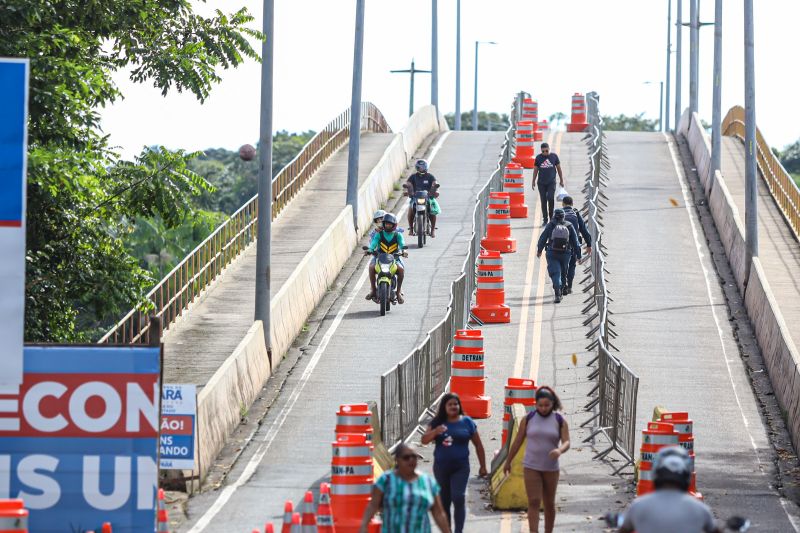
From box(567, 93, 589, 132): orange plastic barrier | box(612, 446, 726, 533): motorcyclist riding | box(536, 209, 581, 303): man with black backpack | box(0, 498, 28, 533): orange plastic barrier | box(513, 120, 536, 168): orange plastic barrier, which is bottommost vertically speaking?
box(0, 498, 28, 533): orange plastic barrier

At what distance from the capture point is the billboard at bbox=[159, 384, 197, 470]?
1775cm

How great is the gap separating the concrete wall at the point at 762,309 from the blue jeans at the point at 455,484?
846 centimetres

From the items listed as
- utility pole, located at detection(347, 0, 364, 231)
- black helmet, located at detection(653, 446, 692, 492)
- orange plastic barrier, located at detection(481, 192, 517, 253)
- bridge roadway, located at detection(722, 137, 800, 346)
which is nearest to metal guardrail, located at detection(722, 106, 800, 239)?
bridge roadway, located at detection(722, 137, 800, 346)

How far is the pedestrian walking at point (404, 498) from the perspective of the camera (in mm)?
11820

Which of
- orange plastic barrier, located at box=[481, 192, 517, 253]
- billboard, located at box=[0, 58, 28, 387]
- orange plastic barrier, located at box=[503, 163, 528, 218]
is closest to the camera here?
billboard, located at box=[0, 58, 28, 387]

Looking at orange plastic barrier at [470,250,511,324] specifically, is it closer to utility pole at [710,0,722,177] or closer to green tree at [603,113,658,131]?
utility pole at [710,0,722,177]

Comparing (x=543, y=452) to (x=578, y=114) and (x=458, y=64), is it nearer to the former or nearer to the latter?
(x=578, y=114)

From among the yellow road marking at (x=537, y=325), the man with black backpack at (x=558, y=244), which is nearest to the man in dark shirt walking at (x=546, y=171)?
the yellow road marking at (x=537, y=325)

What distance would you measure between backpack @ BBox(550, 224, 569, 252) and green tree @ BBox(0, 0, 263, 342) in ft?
22.6

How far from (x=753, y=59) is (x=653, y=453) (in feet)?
61.4

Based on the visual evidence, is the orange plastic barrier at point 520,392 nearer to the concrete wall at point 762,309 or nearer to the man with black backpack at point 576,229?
the concrete wall at point 762,309

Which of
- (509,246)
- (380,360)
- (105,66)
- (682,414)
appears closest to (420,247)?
(509,246)

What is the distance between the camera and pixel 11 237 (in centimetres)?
1261

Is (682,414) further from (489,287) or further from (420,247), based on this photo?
(420,247)
